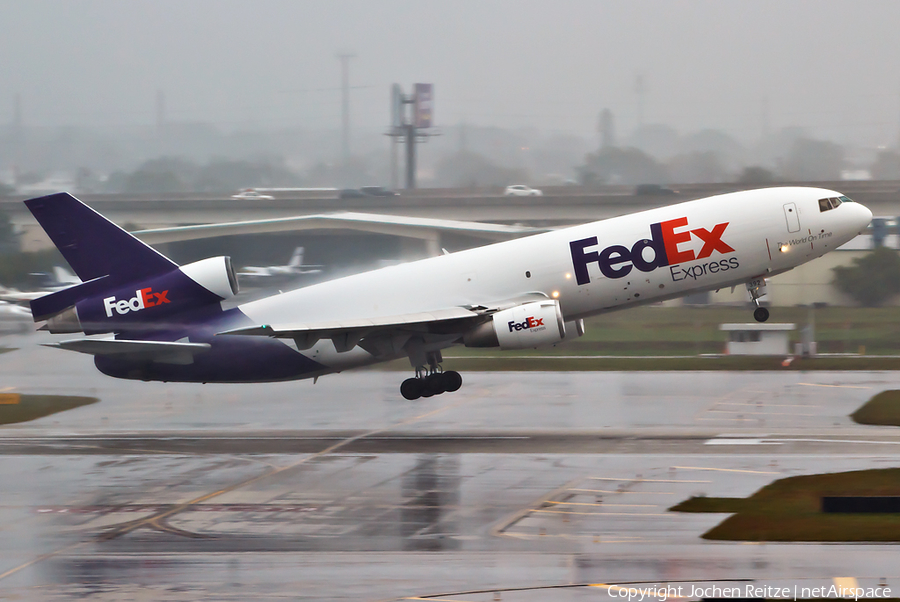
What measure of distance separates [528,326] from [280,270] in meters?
51.5

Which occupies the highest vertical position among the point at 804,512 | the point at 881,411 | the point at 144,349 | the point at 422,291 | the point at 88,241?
the point at 88,241

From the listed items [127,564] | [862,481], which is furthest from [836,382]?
[127,564]

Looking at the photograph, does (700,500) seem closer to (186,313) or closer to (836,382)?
(186,313)

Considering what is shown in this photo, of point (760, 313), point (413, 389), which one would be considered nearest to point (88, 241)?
point (413, 389)

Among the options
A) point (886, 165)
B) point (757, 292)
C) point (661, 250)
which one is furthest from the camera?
point (886, 165)

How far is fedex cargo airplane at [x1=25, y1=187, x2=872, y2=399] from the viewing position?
35906mm

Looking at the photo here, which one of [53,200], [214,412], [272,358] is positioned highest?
[53,200]

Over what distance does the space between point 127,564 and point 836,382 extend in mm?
41758

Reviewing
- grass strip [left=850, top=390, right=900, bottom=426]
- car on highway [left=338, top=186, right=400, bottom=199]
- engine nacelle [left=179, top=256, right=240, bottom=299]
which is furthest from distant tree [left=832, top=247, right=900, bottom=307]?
engine nacelle [left=179, top=256, right=240, bottom=299]

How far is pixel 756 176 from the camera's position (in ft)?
338

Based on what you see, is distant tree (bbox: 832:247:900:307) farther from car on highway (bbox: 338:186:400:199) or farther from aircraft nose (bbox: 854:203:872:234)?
car on highway (bbox: 338:186:400:199)

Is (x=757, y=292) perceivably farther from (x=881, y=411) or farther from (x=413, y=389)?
(x=413, y=389)

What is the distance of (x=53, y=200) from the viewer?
37.7m

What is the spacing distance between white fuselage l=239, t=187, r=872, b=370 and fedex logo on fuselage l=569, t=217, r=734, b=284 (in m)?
0.04
